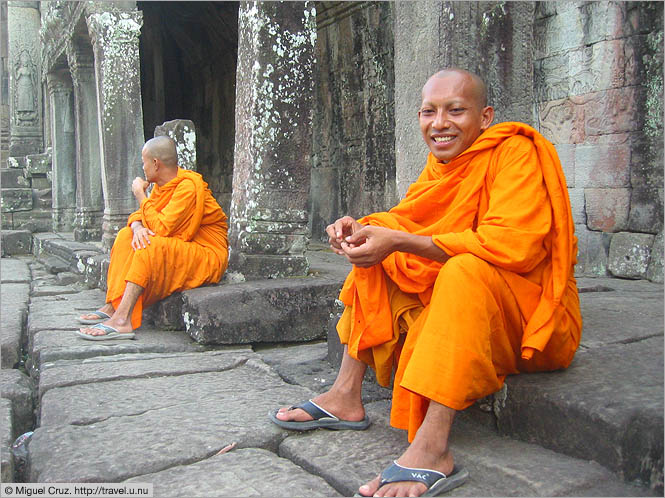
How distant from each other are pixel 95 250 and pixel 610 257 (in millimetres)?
5919

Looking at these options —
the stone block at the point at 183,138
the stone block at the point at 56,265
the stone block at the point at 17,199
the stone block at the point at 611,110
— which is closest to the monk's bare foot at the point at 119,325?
the stone block at the point at 183,138

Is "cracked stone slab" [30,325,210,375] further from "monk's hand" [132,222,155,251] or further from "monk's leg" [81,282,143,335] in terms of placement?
"monk's hand" [132,222,155,251]

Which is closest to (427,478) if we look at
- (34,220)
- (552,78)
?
(552,78)

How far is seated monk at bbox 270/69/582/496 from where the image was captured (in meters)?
1.99

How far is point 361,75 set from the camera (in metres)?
8.79

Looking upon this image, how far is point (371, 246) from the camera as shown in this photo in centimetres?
219

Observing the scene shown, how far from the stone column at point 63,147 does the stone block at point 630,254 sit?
9556mm

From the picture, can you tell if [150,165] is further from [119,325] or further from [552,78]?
[552,78]

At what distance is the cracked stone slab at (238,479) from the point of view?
6.56ft

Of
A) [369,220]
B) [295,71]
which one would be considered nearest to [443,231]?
[369,220]

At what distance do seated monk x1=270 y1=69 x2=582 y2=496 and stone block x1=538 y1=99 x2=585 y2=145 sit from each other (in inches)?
138

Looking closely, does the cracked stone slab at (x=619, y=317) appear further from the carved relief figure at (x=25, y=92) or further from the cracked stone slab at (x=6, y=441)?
the carved relief figure at (x=25, y=92)

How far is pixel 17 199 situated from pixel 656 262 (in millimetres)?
11646

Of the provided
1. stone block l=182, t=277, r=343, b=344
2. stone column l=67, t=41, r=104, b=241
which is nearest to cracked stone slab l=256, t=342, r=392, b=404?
stone block l=182, t=277, r=343, b=344
